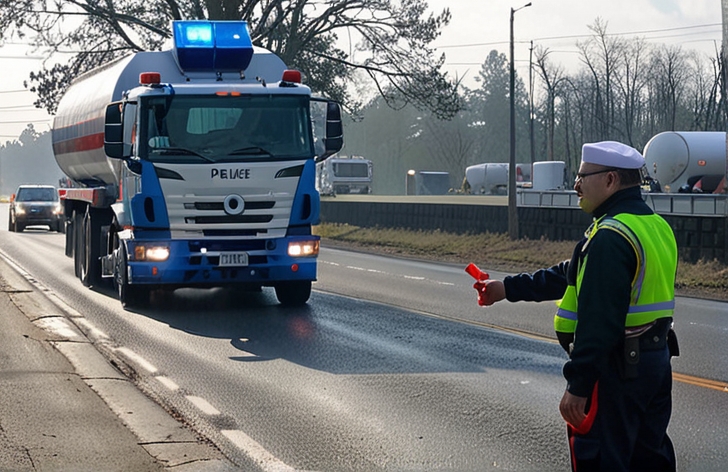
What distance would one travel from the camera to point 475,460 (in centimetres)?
703

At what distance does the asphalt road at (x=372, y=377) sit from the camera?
734cm

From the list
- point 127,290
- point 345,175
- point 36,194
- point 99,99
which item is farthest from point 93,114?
point 345,175

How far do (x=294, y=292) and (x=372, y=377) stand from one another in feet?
19.6

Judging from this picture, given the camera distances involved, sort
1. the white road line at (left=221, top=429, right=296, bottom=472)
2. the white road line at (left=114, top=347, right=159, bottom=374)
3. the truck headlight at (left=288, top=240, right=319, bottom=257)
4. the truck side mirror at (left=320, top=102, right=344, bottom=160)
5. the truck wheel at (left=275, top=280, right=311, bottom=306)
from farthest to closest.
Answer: the truck wheel at (left=275, top=280, right=311, bottom=306), the truck headlight at (left=288, top=240, right=319, bottom=257), the truck side mirror at (left=320, top=102, right=344, bottom=160), the white road line at (left=114, top=347, right=159, bottom=374), the white road line at (left=221, top=429, right=296, bottom=472)

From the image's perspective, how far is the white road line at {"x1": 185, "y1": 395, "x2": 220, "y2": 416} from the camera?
28.2ft

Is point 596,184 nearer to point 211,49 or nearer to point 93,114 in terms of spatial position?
point 211,49

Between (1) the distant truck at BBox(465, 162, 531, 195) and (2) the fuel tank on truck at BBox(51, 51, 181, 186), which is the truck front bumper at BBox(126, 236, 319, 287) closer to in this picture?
(2) the fuel tank on truck at BBox(51, 51, 181, 186)

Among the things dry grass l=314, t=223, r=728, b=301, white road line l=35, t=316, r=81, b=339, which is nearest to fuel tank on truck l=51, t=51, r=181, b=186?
white road line l=35, t=316, r=81, b=339

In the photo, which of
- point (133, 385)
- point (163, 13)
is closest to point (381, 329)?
point (133, 385)

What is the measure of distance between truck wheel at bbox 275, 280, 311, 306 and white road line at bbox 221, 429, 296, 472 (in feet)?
26.1

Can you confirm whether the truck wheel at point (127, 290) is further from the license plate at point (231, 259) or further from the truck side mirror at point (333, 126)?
the truck side mirror at point (333, 126)

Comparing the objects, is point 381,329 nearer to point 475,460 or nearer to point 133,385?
point 133,385

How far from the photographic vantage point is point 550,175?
69.7 m

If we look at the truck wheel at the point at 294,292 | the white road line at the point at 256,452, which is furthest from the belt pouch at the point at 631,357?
the truck wheel at the point at 294,292
